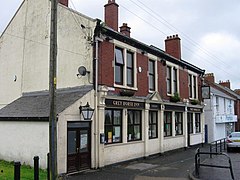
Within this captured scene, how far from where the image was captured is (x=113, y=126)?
15.0m

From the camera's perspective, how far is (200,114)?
84.9 feet

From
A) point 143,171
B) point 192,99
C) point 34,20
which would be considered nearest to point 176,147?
point 192,99

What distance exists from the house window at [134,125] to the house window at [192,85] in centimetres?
867

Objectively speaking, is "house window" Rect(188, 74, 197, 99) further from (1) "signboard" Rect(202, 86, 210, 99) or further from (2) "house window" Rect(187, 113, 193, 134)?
(2) "house window" Rect(187, 113, 193, 134)

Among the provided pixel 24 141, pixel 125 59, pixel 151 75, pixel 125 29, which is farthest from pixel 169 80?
pixel 24 141

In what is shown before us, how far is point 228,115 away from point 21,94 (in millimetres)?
23550

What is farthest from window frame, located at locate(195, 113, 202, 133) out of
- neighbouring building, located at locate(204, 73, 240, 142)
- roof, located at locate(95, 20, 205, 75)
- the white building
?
roof, located at locate(95, 20, 205, 75)

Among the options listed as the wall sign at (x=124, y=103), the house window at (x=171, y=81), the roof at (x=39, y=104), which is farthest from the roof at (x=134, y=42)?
the wall sign at (x=124, y=103)

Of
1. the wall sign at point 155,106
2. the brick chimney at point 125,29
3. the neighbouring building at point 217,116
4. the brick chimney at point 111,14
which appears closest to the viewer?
the brick chimney at point 111,14

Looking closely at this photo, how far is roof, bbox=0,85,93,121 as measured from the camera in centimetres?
1280

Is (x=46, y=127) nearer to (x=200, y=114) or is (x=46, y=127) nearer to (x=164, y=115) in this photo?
(x=164, y=115)

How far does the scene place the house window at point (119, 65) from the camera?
15.4 m

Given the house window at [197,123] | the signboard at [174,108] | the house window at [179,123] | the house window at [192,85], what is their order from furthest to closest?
the house window at [197,123]
the house window at [192,85]
the house window at [179,123]
the signboard at [174,108]

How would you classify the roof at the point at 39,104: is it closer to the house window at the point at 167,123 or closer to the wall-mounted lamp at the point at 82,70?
the wall-mounted lamp at the point at 82,70
